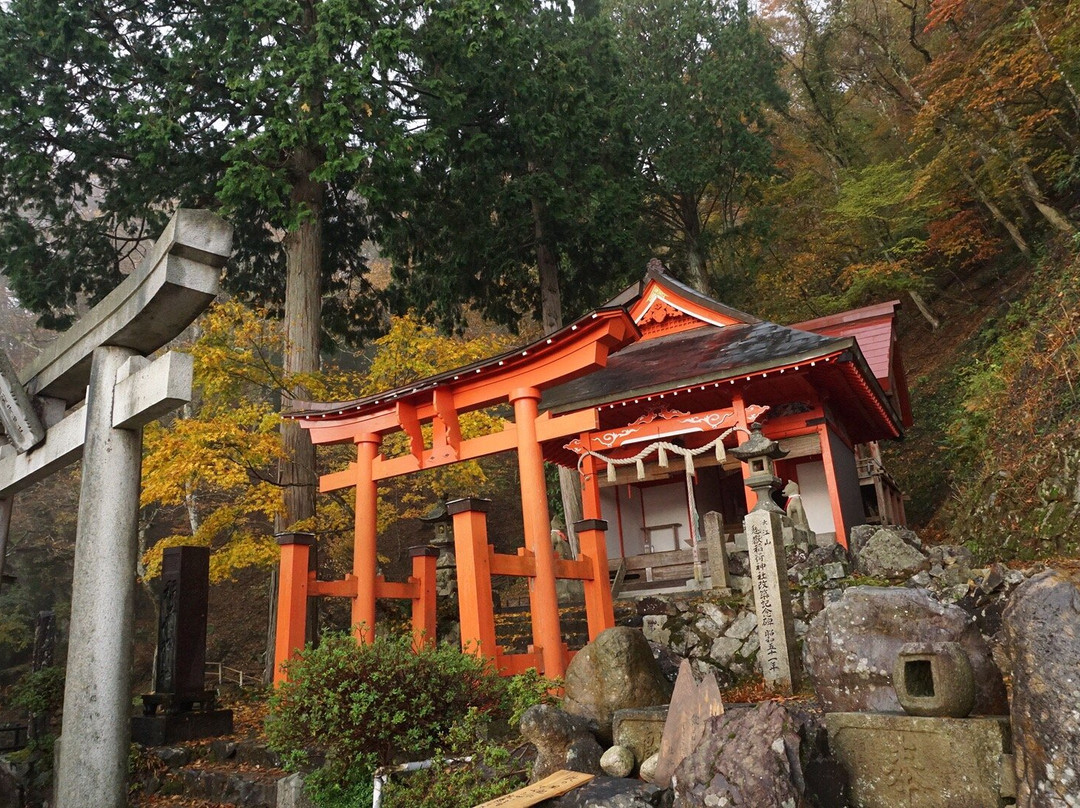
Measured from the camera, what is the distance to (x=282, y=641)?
30.4 ft

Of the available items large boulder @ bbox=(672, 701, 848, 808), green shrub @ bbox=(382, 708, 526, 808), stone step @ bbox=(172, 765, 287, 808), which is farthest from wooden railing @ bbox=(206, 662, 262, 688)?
large boulder @ bbox=(672, 701, 848, 808)

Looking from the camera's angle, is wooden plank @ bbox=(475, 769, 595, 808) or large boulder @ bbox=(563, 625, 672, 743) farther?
large boulder @ bbox=(563, 625, 672, 743)

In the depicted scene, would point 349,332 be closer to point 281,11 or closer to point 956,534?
point 281,11

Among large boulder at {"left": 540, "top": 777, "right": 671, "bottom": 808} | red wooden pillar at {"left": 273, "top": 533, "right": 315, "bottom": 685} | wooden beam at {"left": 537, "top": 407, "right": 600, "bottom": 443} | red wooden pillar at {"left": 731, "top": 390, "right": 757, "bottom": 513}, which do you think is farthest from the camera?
red wooden pillar at {"left": 731, "top": 390, "right": 757, "bottom": 513}

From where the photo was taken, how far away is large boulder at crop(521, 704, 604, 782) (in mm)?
5059

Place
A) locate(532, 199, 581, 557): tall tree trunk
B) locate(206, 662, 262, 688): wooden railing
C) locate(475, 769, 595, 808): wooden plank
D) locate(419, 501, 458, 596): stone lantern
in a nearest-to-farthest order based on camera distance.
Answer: locate(475, 769, 595, 808): wooden plank
locate(419, 501, 458, 596): stone lantern
locate(532, 199, 581, 557): tall tree trunk
locate(206, 662, 262, 688): wooden railing

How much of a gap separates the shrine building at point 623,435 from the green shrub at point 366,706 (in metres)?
1.39

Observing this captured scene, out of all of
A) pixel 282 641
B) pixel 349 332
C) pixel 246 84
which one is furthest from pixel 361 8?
pixel 282 641

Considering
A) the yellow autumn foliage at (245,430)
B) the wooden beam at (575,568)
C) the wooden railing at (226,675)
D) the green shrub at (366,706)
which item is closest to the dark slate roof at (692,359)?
the yellow autumn foliage at (245,430)

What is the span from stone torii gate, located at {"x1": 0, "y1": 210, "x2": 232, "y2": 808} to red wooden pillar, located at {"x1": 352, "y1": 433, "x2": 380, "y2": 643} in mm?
4383

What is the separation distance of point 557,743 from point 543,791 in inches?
24.8

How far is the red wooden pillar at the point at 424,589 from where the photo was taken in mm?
9906

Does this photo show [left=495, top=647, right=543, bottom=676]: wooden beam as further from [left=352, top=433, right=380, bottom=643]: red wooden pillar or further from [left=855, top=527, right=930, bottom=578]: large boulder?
[left=855, top=527, right=930, bottom=578]: large boulder

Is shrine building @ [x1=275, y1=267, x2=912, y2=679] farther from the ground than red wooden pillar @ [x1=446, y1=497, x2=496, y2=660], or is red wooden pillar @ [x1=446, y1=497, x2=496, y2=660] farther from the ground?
shrine building @ [x1=275, y1=267, x2=912, y2=679]
